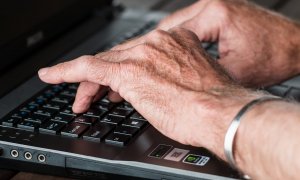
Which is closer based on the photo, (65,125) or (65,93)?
(65,125)

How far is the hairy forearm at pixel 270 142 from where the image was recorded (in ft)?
3.18

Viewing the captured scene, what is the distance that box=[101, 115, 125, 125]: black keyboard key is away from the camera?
119 cm

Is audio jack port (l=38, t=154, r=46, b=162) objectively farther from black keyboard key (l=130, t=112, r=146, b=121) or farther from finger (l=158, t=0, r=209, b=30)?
finger (l=158, t=0, r=209, b=30)

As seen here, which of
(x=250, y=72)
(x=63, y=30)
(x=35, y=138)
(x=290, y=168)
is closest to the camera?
(x=290, y=168)

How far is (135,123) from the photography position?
120 centimetres

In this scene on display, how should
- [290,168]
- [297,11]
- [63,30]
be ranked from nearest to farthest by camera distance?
[290,168], [63,30], [297,11]

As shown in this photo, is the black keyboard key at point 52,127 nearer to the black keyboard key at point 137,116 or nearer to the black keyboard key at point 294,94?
the black keyboard key at point 137,116

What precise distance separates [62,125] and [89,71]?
0.31ft

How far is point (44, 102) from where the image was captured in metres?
1.26

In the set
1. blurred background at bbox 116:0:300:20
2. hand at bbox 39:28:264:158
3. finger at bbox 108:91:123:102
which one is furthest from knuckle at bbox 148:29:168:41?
blurred background at bbox 116:0:300:20

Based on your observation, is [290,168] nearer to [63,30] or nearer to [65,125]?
[65,125]

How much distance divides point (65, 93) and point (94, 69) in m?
0.16

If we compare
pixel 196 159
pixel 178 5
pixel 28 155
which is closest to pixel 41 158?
pixel 28 155

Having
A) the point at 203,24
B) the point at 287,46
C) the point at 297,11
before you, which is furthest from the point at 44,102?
the point at 297,11
